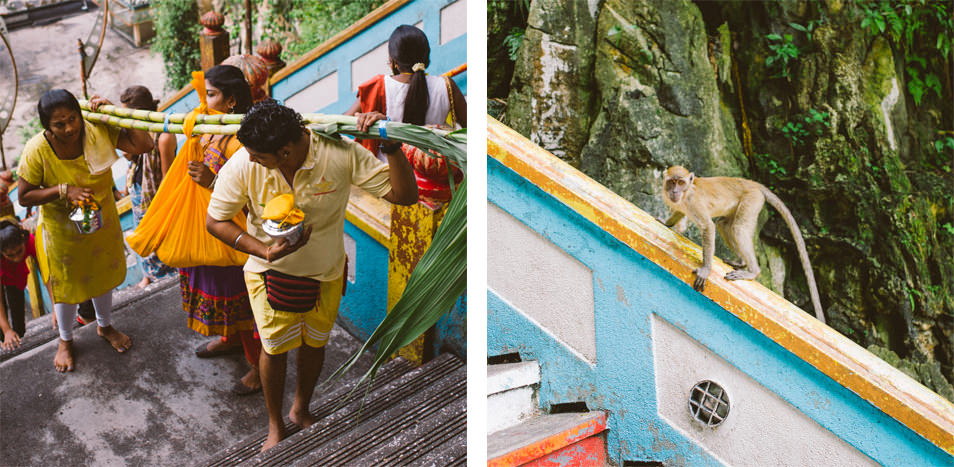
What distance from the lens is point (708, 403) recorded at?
1.89m

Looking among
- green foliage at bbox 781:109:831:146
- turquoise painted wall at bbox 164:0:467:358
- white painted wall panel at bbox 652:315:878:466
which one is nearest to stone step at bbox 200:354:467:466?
turquoise painted wall at bbox 164:0:467:358

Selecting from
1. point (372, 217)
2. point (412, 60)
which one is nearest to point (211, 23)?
point (372, 217)

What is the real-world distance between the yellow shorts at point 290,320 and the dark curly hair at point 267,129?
0.46 m

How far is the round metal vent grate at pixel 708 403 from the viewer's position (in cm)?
187

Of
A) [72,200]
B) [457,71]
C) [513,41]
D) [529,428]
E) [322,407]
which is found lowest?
[322,407]

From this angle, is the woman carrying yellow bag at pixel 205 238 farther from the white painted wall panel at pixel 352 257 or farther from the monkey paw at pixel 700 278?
the monkey paw at pixel 700 278

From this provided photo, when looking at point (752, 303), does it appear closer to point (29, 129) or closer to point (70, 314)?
point (70, 314)

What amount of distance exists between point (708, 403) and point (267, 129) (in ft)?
4.44

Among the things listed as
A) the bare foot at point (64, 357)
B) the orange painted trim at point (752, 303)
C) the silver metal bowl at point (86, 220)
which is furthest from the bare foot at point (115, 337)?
the orange painted trim at point (752, 303)

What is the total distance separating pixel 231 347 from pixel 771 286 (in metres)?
2.49

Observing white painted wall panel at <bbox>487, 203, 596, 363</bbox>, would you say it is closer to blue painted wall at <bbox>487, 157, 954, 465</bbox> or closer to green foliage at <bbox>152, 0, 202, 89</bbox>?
blue painted wall at <bbox>487, 157, 954, 465</bbox>

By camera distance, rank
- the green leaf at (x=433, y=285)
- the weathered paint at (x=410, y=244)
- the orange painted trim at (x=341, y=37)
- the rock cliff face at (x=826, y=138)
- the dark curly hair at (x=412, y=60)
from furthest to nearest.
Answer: the rock cliff face at (x=826, y=138)
the orange painted trim at (x=341, y=37)
the weathered paint at (x=410, y=244)
the dark curly hair at (x=412, y=60)
the green leaf at (x=433, y=285)

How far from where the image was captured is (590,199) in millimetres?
1901

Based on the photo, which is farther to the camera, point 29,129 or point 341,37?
point 341,37
